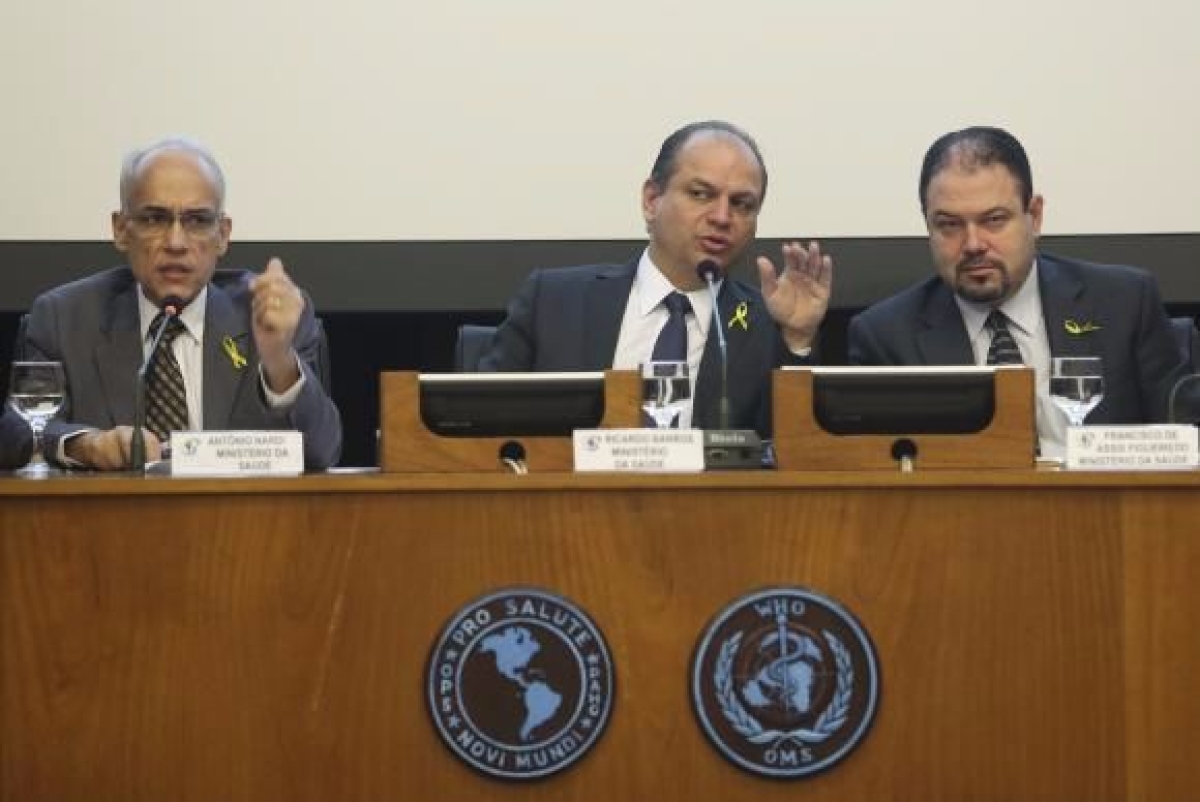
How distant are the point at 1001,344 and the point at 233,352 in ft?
4.53

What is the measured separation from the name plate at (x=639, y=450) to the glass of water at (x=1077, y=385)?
25.5 inches

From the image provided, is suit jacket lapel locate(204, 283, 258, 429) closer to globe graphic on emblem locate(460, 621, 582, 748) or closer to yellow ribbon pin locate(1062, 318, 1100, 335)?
globe graphic on emblem locate(460, 621, 582, 748)

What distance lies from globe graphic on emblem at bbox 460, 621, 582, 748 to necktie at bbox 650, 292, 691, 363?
4.56 feet

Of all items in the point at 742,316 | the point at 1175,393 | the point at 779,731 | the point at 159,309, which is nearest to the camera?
the point at 779,731

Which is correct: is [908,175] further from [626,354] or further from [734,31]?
[626,354]

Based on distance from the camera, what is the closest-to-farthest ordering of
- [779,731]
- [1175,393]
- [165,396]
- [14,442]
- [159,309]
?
[779,731], [1175,393], [14,442], [165,396], [159,309]

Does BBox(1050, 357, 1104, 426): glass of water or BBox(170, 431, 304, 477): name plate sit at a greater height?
BBox(1050, 357, 1104, 426): glass of water

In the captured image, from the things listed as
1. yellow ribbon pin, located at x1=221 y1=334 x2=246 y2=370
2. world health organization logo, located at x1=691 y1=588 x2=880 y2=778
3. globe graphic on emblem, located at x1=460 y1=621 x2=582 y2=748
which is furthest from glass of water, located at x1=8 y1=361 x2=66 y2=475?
world health organization logo, located at x1=691 y1=588 x2=880 y2=778

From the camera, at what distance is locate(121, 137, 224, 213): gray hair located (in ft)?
11.5

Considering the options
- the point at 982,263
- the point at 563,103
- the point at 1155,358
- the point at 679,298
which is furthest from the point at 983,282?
the point at 563,103

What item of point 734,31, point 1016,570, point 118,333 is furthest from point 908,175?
point 1016,570

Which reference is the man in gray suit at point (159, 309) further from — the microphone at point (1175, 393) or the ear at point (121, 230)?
the microphone at point (1175, 393)

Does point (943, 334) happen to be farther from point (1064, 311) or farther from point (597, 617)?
point (597, 617)

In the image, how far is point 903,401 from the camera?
7.70ft
